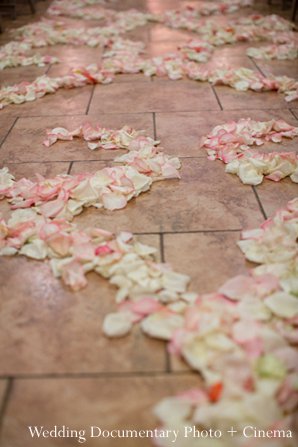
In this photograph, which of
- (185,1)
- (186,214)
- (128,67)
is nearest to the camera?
(186,214)

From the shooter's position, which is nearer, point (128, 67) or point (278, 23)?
point (128, 67)

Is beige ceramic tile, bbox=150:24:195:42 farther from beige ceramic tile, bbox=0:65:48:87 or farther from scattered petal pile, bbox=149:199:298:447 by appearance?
scattered petal pile, bbox=149:199:298:447

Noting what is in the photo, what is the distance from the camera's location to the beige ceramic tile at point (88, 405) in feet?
3.34

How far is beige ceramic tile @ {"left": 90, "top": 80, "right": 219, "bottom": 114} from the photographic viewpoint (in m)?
2.65

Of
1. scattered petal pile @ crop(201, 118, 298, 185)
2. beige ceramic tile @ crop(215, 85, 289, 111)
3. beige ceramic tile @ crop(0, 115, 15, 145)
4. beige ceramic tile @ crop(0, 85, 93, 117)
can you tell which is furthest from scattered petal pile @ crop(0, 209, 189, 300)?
beige ceramic tile @ crop(215, 85, 289, 111)

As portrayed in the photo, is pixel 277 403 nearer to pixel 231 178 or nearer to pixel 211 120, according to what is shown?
pixel 231 178

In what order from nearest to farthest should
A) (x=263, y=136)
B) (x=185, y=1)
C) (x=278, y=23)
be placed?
(x=263, y=136), (x=278, y=23), (x=185, y=1)

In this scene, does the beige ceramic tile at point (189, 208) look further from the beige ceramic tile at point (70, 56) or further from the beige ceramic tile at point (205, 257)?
the beige ceramic tile at point (70, 56)

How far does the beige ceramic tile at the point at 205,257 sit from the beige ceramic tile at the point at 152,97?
130 cm

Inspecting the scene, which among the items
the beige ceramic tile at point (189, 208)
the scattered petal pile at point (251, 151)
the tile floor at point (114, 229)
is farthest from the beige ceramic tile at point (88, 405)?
the scattered petal pile at point (251, 151)

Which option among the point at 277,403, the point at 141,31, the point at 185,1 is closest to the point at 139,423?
the point at 277,403

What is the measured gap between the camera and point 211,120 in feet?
8.09

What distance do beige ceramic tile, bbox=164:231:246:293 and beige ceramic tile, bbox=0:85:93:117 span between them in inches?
56.5

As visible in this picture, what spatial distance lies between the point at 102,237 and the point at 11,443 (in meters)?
0.78
